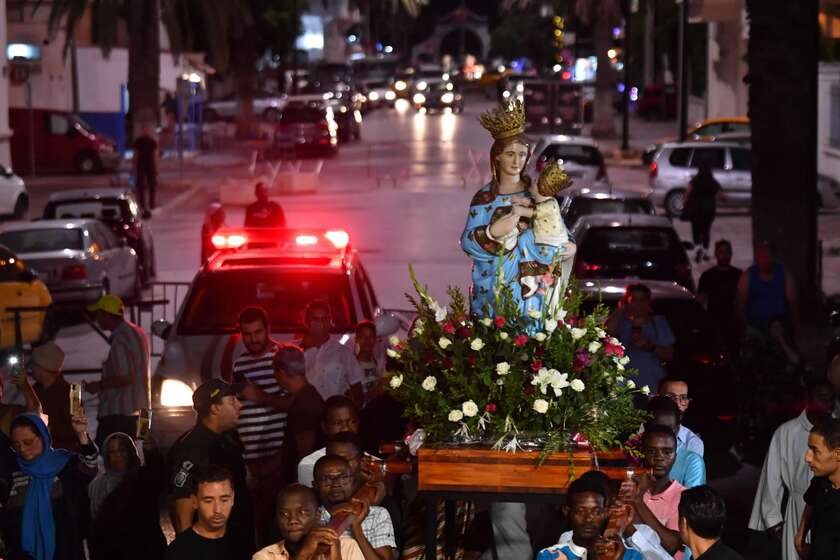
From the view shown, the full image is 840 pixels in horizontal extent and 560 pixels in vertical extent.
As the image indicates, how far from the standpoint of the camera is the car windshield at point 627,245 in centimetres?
1791

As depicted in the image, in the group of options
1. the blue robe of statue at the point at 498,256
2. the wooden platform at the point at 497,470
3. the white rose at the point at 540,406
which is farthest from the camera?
the blue robe of statue at the point at 498,256

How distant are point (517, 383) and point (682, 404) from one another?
7.94ft

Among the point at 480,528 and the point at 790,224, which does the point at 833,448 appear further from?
the point at 790,224

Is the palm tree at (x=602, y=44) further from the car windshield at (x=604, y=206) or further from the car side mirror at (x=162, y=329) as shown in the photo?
the car side mirror at (x=162, y=329)

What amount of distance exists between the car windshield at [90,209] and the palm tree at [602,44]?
3053cm

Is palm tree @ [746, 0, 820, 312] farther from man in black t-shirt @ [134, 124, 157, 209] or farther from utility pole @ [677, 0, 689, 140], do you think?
utility pole @ [677, 0, 689, 140]

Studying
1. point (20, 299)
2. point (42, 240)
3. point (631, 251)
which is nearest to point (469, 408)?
point (631, 251)

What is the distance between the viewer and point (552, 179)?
809cm

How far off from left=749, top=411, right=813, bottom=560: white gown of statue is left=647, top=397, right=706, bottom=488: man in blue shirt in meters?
0.49

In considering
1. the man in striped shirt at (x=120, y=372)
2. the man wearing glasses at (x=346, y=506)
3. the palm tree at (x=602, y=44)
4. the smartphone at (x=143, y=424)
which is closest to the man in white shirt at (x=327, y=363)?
the man in striped shirt at (x=120, y=372)

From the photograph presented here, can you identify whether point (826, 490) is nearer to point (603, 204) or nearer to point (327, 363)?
point (327, 363)

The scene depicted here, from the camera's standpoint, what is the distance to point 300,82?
97.6m

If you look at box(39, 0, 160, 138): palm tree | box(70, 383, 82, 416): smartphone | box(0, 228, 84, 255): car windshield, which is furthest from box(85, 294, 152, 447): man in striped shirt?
box(39, 0, 160, 138): palm tree

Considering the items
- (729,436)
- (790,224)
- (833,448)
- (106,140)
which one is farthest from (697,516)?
(106,140)
